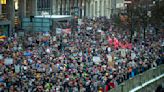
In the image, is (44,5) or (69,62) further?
(44,5)

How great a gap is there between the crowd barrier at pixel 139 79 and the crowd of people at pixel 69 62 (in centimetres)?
43

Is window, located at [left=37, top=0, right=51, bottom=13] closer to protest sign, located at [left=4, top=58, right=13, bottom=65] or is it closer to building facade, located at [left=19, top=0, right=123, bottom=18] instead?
Result: building facade, located at [left=19, top=0, right=123, bottom=18]

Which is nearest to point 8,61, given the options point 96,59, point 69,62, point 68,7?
point 69,62

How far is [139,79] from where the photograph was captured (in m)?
32.9

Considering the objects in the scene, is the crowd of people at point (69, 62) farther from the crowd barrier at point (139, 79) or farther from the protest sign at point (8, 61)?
the crowd barrier at point (139, 79)

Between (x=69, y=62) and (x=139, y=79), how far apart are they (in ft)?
13.3

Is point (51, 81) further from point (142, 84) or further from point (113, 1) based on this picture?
point (113, 1)

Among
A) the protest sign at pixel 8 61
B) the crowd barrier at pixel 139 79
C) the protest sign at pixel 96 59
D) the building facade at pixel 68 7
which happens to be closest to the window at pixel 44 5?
the building facade at pixel 68 7

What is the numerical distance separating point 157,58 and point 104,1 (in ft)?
170

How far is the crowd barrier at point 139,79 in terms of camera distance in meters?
29.7

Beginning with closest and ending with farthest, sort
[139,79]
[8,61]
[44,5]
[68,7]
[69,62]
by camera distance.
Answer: [8,61] < [69,62] < [139,79] < [44,5] < [68,7]

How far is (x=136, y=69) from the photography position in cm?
3447

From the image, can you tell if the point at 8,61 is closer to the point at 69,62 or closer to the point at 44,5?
the point at 69,62

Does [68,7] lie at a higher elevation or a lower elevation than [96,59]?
higher
